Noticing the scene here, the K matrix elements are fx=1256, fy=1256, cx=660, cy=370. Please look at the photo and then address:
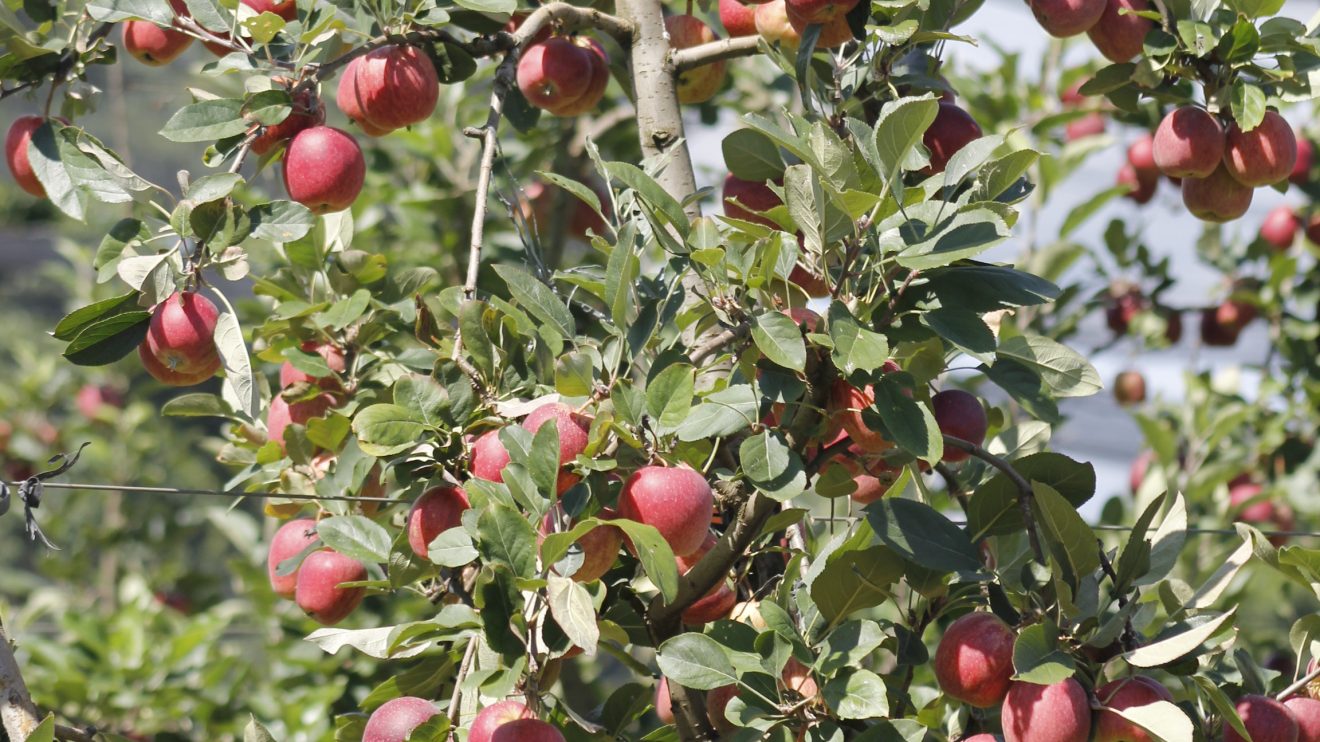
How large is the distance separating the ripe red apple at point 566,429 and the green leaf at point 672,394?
58 mm

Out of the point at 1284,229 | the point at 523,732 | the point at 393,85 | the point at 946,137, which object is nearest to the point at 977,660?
the point at 523,732

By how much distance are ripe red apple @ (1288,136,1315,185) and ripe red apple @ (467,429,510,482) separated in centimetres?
166

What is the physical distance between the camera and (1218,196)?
→ 1.22 meters

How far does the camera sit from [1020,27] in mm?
3787

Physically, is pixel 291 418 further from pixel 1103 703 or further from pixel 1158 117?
pixel 1158 117

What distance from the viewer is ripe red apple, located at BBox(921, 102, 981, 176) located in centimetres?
106

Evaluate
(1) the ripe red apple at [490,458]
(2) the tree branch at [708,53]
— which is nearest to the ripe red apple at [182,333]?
(1) the ripe red apple at [490,458]

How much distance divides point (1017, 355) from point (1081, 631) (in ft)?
0.68

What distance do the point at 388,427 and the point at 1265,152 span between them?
0.82 meters

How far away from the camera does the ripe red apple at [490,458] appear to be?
88 cm

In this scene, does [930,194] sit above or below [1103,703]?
above

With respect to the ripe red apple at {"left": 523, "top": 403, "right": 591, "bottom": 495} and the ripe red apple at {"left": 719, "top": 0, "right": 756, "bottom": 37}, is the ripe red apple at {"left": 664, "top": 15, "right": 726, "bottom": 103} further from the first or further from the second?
the ripe red apple at {"left": 523, "top": 403, "right": 591, "bottom": 495}

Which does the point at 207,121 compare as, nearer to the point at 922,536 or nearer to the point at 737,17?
the point at 737,17

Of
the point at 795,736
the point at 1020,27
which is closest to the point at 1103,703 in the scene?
the point at 795,736
